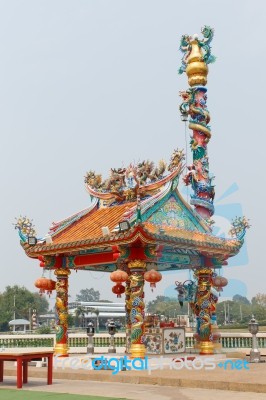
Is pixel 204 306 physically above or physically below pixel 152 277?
below

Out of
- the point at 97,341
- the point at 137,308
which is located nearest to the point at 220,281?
the point at 137,308

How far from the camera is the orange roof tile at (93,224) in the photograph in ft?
48.8

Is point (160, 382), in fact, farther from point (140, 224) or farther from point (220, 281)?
point (220, 281)

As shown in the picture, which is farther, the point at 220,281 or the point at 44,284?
the point at 220,281

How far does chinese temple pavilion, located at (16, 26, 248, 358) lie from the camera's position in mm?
13852

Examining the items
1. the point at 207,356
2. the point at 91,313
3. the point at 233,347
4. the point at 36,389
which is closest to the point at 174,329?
the point at 207,356

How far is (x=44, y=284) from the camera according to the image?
1584cm

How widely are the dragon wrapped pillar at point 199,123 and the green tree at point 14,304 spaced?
5189 cm

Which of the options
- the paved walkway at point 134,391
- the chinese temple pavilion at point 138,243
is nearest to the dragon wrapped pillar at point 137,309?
the chinese temple pavilion at point 138,243

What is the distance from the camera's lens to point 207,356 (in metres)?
15.3

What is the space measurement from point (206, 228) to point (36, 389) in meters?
7.19

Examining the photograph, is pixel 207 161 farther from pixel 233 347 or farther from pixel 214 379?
pixel 214 379

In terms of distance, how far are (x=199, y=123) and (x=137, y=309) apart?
309 inches

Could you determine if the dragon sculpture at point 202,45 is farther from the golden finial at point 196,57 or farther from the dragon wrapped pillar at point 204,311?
the dragon wrapped pillar at point 204,311
